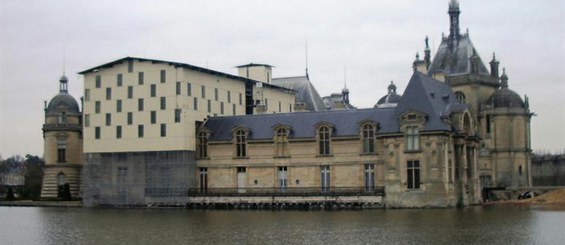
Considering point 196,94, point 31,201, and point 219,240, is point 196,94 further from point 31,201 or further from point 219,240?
point 219,240

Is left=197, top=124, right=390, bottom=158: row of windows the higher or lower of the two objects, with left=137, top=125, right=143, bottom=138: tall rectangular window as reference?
lower

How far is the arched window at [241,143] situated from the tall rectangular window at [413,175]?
14277 millimetres

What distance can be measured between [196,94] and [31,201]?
25.6 m

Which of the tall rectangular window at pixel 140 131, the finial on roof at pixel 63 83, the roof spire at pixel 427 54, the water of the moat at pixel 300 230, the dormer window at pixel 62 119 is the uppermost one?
the roof spire at pixel 427 54

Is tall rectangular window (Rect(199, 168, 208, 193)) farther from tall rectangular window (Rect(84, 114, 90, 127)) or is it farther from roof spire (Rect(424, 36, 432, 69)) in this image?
roof spire (Rect(424, 36, 432, 69))

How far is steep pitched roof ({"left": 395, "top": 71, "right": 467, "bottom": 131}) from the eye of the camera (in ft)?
207

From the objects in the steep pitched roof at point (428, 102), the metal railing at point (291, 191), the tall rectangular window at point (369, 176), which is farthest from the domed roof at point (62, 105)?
the steep pitched roof at point (428, 102)

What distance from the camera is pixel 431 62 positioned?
320 feet

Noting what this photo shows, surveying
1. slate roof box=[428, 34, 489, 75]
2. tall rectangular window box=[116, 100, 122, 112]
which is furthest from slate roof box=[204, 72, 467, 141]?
slate roof box=[428, 34, 489, 75]

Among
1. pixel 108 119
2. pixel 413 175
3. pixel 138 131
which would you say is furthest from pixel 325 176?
pixel 108 119

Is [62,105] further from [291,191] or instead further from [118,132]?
[291,191]

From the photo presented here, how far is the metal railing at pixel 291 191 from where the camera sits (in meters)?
64.9

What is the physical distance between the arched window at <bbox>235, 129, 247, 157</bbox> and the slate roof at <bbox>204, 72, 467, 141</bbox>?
58cm

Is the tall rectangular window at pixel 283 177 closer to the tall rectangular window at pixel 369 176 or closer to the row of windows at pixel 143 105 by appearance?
the tall rectangular window at pixel 369 176
